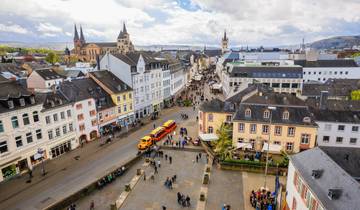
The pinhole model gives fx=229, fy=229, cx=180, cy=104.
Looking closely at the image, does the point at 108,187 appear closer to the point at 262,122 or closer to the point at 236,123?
the point at 236,123

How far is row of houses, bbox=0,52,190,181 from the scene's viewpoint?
102 ft

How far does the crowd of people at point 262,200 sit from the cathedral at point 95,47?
150m

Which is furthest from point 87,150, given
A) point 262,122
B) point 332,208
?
point 332,208

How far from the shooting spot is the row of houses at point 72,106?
102ft

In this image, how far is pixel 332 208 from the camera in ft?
49.4

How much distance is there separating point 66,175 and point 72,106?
12734 millimetres

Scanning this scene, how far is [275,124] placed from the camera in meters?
35.8

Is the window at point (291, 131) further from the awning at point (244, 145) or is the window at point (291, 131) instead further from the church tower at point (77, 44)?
the church tower at point (77, 44)

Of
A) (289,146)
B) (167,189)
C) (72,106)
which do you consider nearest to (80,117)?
(72,106)

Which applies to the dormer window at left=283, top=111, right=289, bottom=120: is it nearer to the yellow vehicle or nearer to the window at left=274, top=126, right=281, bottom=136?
the window at left=274, top=126, right=281, bottom=136

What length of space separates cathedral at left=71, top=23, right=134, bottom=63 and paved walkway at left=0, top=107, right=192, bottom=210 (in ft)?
429

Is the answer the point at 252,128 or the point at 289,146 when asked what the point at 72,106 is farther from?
the point at 289,146

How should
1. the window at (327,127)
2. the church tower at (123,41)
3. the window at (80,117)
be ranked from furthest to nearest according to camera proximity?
1. the church tower at (123,41)
2. the window at (80,117)
3. the window at (327,127)

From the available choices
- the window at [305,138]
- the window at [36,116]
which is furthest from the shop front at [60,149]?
the window at [305,138]
